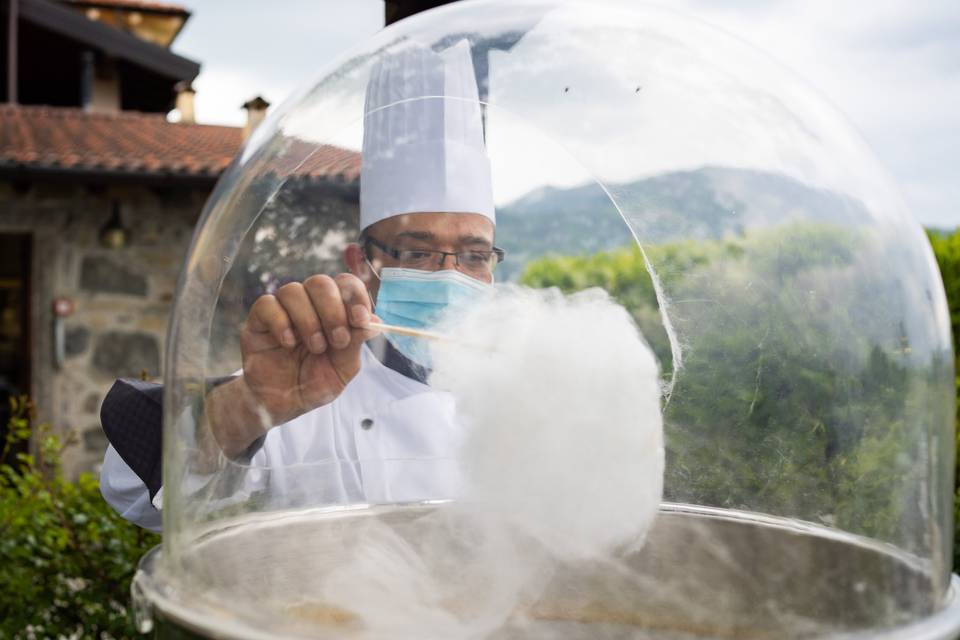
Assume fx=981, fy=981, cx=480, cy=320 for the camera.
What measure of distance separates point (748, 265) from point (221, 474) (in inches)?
39.3

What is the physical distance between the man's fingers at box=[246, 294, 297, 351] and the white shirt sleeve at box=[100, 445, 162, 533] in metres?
0.73

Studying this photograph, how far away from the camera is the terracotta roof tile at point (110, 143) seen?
6535mm

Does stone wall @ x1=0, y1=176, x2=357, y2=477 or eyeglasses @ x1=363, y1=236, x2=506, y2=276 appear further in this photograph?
stone wall @ x1=0, y1=176, x2=357, y2=477

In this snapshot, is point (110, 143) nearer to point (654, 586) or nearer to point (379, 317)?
point (379, 317)

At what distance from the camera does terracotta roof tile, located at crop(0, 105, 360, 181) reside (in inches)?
257

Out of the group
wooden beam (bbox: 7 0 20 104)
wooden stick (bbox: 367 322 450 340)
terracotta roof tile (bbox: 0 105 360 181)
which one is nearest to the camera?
wooden stick (bbox: 367 322 450 340)

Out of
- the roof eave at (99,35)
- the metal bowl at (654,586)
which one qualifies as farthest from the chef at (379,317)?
the roof eave at (99,35)

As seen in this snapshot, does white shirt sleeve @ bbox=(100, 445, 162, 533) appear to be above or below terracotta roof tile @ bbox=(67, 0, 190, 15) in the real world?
below

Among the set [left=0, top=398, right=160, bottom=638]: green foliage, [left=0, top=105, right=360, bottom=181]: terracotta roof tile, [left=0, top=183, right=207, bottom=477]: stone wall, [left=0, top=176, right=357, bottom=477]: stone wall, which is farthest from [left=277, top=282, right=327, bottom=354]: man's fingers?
[left=0, top=183, right=207, bottom=477]: stone wall

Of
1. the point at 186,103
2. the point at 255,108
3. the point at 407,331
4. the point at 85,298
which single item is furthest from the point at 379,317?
the point at 186,103

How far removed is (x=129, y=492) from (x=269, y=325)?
826 mm

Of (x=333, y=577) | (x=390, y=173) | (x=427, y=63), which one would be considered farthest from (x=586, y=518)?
(x=427, y=63)

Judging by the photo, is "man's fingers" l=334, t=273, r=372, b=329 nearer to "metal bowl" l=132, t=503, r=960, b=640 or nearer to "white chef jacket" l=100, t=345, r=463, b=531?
"white chef jacket" l=100, t=345, r=463, b=531

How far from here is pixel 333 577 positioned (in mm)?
1611
